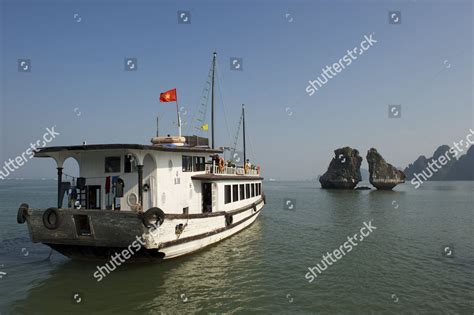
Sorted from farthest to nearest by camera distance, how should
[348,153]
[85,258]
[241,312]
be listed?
[348,153]
[85,258]
[241,312]

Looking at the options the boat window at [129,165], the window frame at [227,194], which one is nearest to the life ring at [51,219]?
the boat window at [129,165]

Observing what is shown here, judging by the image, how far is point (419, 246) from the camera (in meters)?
17.2

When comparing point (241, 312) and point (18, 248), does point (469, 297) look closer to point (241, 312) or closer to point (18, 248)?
point (241, 312)

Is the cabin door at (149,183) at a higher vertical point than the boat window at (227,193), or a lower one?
higher

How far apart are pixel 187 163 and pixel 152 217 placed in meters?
4.45

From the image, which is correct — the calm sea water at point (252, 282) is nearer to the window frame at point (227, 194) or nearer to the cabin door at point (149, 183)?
the window frame at point (227, 194)

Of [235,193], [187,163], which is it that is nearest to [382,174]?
[235,193]

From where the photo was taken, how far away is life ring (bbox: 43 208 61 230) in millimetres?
11406

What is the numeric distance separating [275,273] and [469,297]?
6.25 meters

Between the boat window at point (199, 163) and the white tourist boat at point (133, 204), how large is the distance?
0.05m

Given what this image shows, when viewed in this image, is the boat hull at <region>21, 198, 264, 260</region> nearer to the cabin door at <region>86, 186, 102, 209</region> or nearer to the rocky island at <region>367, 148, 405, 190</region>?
the cabin door at <region>86, 186, 102, 209</region>

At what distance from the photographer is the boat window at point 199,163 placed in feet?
51.3

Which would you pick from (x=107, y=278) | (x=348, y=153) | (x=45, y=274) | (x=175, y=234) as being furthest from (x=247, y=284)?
(x=348, y=153)

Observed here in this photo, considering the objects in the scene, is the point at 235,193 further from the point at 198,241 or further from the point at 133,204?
the point at 133,204
